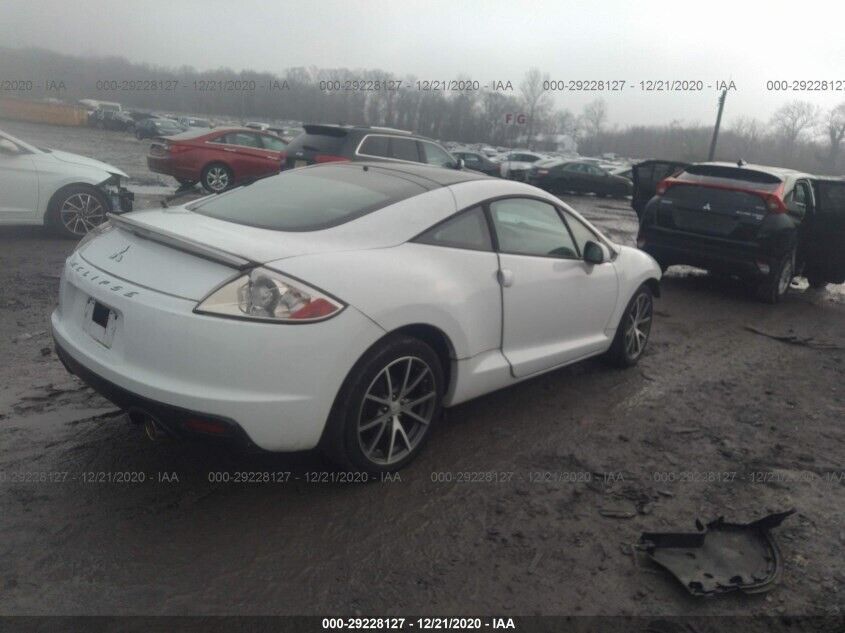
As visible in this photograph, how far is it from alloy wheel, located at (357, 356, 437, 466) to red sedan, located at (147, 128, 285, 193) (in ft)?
39.9

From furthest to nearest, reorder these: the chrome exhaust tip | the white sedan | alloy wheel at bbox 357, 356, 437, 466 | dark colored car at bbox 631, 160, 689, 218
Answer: dark colored car at bbox 631, 160, 689, 218 → the white sedan → alloy wheel at bbox 357, 356, 437, 466 → the chrome exhaust tip

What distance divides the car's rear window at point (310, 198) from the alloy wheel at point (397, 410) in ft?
2.62

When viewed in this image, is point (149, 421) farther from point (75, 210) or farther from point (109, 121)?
point (109, 121)

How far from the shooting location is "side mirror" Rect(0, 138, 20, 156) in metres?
8.27

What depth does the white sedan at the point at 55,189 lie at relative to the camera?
326 inches

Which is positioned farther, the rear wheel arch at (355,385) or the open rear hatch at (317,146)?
the open rear hatch at (317,146)

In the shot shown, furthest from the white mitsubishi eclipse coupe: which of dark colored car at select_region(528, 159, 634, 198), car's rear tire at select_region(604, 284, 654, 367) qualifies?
dark colored car at select_region(528, 159, 634, 198)

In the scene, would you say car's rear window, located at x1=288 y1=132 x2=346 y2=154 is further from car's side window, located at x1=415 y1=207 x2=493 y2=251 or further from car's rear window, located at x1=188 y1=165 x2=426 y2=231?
car's side window, located at x1=415 y1=207 x2=493 y2=251

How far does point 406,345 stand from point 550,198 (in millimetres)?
1832

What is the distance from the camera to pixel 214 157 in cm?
1534

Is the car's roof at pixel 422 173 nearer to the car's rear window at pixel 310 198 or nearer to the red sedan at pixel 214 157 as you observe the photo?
the car's rear window at pixel 310 198

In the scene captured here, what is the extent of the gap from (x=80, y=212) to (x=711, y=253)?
25.6ft

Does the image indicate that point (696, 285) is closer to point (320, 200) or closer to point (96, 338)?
point (320, 200)

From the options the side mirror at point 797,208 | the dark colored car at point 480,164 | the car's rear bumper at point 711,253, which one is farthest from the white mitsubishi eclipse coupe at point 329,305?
the dark colored car at point 480,164
